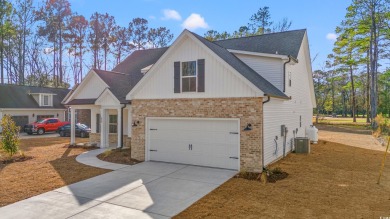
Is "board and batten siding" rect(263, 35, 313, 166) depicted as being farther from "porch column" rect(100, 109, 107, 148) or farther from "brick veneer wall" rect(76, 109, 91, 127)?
"brick veneer wall" rect(76, 109, 91, 127)

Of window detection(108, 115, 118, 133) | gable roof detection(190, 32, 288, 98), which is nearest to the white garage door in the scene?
gable roof detection(190, 32, 288, 98)

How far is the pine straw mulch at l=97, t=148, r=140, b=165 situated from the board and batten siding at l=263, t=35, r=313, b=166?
20.3 feet

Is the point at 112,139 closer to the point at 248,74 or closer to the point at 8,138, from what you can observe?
the point at 8,138

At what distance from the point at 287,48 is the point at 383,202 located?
9733 mm

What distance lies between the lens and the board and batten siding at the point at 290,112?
10750mm

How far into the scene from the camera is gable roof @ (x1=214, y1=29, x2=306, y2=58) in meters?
14.6

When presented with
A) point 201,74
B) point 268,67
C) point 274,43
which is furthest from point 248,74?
point 274,43

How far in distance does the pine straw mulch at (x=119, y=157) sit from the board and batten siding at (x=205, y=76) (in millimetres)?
3036

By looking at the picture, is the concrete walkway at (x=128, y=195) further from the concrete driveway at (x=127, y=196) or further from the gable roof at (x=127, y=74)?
the gable roof at (x=127, y=74)

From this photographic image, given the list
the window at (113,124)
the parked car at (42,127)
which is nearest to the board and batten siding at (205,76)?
the window at (113,124)

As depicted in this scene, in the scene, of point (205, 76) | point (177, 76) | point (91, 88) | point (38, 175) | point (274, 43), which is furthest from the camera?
point (91, 88)

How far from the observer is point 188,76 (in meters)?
11.3

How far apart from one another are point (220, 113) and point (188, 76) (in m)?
2.21

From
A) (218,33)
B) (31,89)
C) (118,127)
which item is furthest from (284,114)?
(218,33)
